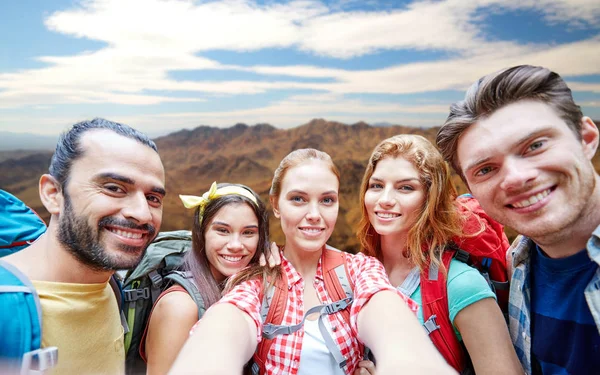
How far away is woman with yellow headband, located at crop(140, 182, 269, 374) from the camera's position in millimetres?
2184

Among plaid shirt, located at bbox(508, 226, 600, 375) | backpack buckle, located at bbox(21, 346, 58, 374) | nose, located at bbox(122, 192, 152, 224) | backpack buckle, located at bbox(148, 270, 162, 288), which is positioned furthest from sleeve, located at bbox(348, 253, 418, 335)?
backpack buckle, located at bbox(21, 346, 58, 374)

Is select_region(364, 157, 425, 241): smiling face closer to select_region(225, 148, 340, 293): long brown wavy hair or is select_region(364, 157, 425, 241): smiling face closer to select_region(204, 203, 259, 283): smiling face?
select_region(225, 148, 340, 293): long brown wavy hair

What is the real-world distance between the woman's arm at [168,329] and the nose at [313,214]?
3.01 feet

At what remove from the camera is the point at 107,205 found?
1925 mm

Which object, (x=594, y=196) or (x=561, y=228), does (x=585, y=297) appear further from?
(x=594, y=196)

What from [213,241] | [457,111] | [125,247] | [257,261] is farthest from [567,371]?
[125,247]

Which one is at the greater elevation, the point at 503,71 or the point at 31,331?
the point at 503,71

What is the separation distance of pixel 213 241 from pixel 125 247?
0.70 m

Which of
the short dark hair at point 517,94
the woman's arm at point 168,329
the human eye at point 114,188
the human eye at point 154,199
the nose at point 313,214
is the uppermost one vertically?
the short dark hair at point 517,94

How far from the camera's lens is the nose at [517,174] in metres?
1.83

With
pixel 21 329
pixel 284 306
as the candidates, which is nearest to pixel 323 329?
pixel 284 306

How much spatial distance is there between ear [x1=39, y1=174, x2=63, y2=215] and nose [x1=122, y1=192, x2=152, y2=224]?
14.4 inches

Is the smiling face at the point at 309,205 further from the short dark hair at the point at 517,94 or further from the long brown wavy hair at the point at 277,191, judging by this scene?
the short dark hair at the point at 517,94

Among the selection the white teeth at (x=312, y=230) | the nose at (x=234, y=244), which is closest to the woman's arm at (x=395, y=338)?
the white teeth at (x=312, y=230)
